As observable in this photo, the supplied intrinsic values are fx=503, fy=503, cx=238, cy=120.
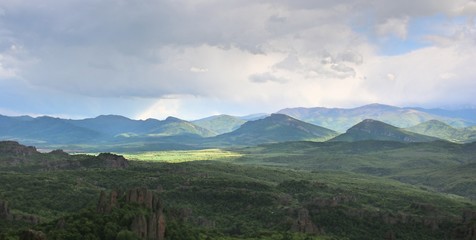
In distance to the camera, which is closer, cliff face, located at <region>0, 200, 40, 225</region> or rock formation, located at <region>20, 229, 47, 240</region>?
rock formation, located at <region>20, 229, 47, 240</region>

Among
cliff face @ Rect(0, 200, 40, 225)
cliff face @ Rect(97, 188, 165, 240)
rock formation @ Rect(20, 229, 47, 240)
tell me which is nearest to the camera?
rock formation @ Rect(20, 229, 47, 240)

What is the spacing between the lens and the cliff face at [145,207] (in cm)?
14550

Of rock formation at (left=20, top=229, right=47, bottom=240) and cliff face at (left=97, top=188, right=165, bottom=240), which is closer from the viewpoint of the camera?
rock formation at (left=20, top=229, right=47, bottom=240)

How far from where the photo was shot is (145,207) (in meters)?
170

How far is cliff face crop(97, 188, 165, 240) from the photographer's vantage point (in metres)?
146

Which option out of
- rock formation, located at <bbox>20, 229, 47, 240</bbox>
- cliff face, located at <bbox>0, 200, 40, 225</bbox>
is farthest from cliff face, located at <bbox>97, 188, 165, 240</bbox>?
cliff face, located at <bbox>0, 200, 40, 225</bbox>

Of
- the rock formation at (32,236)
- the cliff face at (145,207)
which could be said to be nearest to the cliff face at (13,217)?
the cliff face at (145,207)

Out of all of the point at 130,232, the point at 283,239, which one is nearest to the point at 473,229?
the point at 283,239

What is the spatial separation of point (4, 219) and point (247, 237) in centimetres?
8935

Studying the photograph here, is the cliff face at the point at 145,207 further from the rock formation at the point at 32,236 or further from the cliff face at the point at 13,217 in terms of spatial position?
the cliff face at the point at 13,217

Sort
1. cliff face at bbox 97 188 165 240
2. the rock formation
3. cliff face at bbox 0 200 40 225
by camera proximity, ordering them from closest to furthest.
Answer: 1. the rock formation
2. cliff face at bbox 97 188 165 240
3. cliff face at bbox 0 200 40 225

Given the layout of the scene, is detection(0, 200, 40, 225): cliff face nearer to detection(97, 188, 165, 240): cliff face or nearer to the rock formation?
detection(97, 188, 165, 240): cliff face

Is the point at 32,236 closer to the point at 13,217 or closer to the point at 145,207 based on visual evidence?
the point at 145,207

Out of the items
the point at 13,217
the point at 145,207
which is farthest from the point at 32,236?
the point at 13,217
